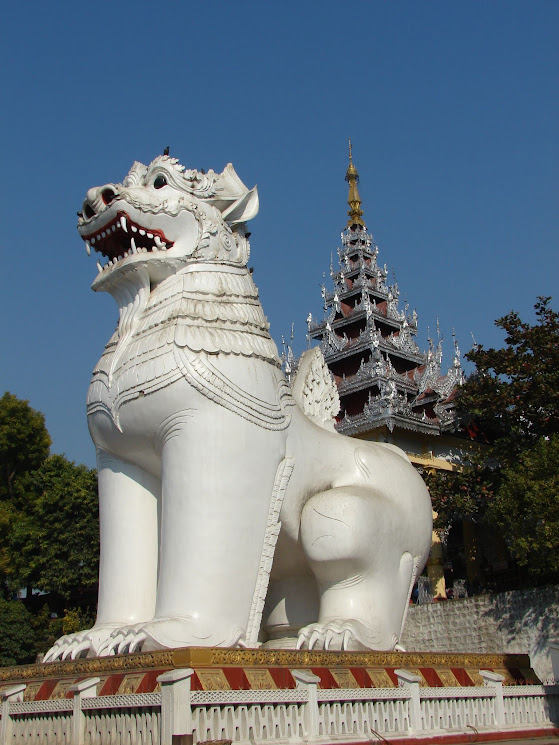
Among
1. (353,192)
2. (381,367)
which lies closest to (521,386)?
(381,367)

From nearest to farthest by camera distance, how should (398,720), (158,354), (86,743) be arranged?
(86,743) → (398,720) → (158,354)

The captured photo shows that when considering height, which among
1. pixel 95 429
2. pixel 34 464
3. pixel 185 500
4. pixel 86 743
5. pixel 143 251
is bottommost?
pixel 86 743

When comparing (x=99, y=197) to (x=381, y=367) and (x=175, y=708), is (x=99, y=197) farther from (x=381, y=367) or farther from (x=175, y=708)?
(x=381, y=367)

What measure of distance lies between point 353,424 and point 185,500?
1872cm

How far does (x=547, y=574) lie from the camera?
16.5m

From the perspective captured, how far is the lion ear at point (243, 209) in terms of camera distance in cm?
754

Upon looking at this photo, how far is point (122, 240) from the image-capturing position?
727 centimetres

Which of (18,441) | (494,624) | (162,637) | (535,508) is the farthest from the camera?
(18,441)

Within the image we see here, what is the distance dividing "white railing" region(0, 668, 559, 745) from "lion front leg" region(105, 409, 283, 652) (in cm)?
65

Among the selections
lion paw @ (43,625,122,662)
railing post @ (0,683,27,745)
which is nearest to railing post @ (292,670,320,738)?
lion paw @ (43,625,122,662)

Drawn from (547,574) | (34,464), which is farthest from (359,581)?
(34,464)

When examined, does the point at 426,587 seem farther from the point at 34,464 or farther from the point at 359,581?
the point at 359,581

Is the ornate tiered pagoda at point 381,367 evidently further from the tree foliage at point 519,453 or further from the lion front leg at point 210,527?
the lion front leg at point 210,527

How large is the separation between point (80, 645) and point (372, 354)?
2156cm
